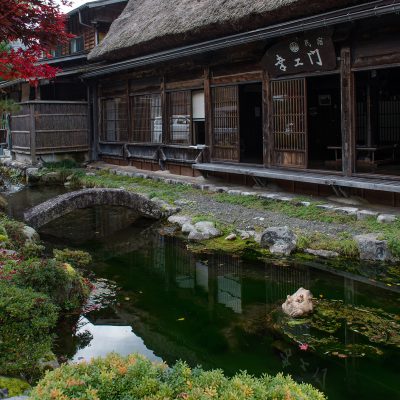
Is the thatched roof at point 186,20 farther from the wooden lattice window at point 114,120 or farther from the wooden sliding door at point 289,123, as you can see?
the wooden lattice window at point 114,120

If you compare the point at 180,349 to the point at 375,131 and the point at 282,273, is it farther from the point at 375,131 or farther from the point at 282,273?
the point at 375,131

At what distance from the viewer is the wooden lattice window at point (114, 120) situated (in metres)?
20.8

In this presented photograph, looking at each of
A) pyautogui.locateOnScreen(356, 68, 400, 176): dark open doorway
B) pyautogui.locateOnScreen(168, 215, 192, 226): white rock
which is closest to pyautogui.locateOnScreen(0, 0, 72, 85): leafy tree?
pyautogui.locateOnScreen(168, 215, 192, 226): white rock

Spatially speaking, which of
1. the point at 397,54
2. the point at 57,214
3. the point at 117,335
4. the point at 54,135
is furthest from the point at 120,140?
the point at 117,335

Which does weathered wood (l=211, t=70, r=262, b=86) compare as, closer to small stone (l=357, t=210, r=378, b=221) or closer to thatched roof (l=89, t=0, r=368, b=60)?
thatched roof (l=89, t=0, r=368, b=60)

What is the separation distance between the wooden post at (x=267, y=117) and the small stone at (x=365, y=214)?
3.71m

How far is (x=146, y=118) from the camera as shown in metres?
19.2

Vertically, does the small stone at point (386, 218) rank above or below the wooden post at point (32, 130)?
below

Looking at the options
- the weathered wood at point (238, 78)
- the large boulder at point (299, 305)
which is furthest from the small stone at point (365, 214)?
the weathered wood at point (238, 78)

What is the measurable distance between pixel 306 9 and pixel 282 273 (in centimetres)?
650

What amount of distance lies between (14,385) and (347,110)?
30.0 feet

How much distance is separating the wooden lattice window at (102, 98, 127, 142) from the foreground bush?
58.5 ft

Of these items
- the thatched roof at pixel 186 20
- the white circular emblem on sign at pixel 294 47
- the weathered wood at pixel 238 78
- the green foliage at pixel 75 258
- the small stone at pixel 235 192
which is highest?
the thatched roof at pixel 186 20

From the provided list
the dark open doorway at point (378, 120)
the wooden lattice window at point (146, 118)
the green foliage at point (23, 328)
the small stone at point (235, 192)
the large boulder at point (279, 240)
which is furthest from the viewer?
the wooden lattice window at point (146, 118)
